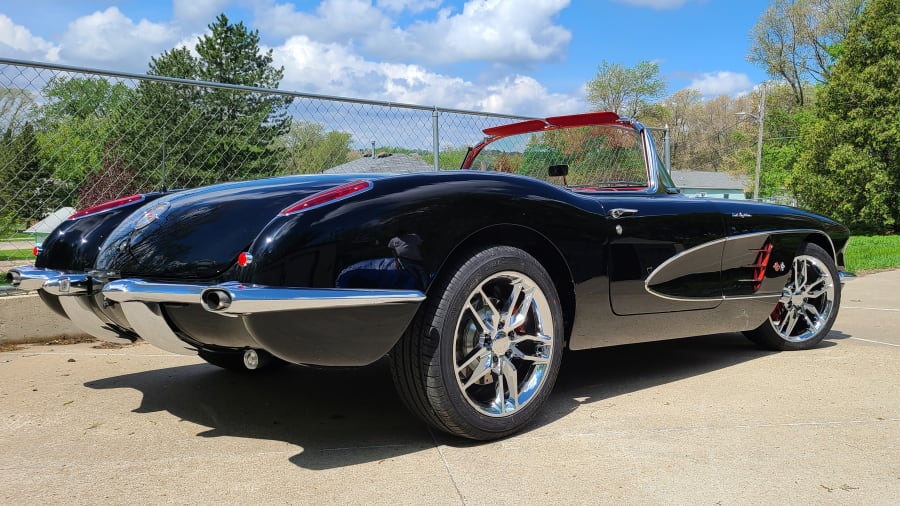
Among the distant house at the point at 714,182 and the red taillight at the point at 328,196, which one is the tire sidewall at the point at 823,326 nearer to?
the red taillight at the point at 328,196

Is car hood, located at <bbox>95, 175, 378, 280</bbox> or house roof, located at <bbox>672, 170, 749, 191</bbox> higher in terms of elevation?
car hood, located at <bbox>95, 175, 378, 280</bbox>

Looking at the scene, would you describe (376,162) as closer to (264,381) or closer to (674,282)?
(264,381)

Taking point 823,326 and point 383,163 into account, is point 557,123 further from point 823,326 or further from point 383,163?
point 823,326

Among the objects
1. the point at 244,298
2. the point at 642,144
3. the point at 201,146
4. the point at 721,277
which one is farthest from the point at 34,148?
the point at 721,277

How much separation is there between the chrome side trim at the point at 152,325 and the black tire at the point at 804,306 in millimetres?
3461

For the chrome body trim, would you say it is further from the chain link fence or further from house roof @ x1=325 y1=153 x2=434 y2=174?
house roof @ x1=325 y1=153 x2=434 y2=174

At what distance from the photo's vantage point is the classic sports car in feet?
7.74

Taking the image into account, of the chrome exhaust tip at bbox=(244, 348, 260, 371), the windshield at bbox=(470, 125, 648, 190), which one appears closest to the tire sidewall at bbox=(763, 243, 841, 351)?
the windshield at bbox=(470, 125, 648, 190)

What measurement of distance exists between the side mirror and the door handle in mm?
916

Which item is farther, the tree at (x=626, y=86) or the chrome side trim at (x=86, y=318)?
the tree at (x=626, y=86)

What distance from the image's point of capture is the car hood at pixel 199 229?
99.7 inches

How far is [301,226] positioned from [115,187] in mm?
3211

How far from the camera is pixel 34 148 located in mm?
4668

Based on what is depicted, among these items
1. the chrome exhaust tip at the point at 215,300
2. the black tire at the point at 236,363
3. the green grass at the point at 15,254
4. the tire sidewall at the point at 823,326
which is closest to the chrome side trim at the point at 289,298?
the chrome exhaust tip at the point at 215,300
